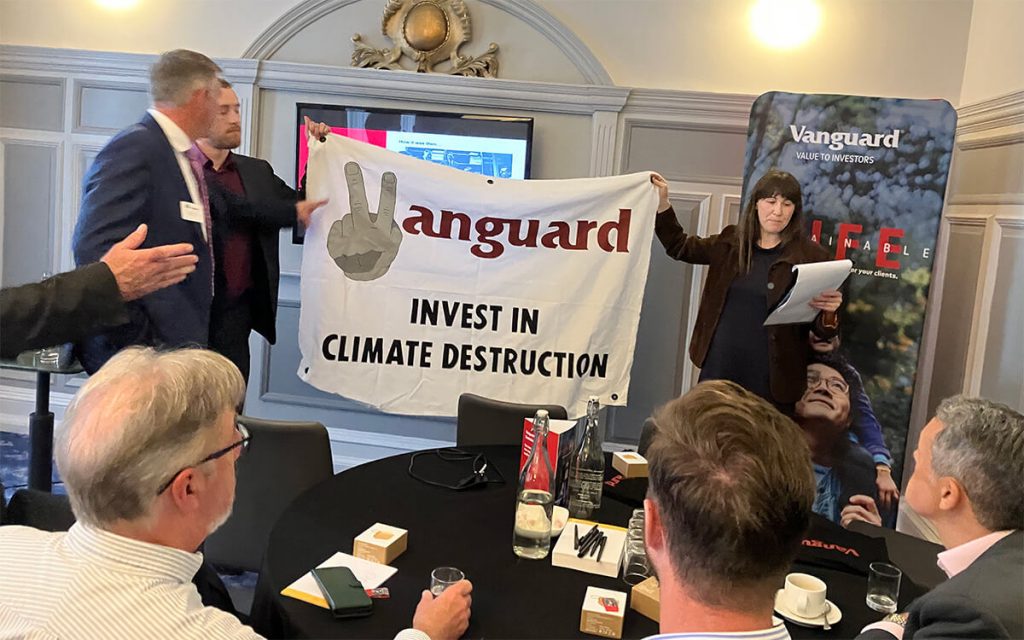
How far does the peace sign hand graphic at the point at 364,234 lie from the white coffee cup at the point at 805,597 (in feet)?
7.01

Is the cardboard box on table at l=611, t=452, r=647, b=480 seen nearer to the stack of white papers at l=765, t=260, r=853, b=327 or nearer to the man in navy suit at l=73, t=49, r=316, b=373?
the stack of white papers at l=765, t=260, r=853, b=327

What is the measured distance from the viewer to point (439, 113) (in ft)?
12.3

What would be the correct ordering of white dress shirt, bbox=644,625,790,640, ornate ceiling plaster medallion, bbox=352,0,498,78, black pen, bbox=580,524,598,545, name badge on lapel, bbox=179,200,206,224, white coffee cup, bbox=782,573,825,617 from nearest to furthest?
1. white dress shirt, bbox=644,625,790,640
2. white coffee cup, bbox=782,573,825,617
3. black pen, bbox=580,524,598,545
4. name badge on lapel, bbox=179,200,206,224
5. ornate ceiling plaster medallion, bbox=352,0,498,78

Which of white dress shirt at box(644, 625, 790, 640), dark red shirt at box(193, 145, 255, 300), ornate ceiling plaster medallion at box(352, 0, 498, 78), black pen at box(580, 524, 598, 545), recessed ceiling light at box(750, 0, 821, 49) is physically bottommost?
black pen at box(580, 524, 598, 545)

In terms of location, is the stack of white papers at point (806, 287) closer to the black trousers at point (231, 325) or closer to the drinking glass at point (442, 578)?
the drinking glass at point (442, 578)

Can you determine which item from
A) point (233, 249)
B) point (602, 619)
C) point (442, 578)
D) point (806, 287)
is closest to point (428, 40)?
point (233, 249)

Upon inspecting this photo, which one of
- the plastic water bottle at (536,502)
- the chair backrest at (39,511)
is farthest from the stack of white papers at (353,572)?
the chair backrest at (39,511)

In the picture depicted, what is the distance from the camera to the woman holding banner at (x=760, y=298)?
296cm

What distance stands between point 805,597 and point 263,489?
1519 mm

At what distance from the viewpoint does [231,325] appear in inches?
113

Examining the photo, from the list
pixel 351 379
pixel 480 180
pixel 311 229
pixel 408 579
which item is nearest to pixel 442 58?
pixel 480 180

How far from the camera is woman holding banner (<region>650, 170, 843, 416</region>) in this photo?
2.96 meters

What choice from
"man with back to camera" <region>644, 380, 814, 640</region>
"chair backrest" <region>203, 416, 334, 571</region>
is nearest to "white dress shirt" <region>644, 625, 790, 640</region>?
"man with back to camera" <region>644, 380, 814, 640</region>

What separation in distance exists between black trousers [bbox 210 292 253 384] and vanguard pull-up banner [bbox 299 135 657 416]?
1.03ft
